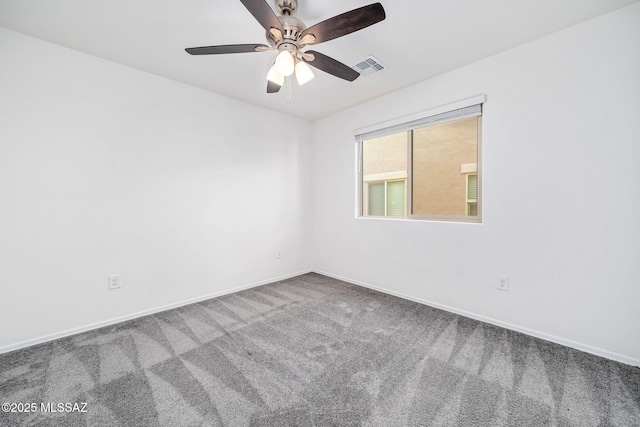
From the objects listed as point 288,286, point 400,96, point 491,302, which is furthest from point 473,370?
point 400,96

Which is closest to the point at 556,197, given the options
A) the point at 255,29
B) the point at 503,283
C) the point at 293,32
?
Answer: the point at 503,283

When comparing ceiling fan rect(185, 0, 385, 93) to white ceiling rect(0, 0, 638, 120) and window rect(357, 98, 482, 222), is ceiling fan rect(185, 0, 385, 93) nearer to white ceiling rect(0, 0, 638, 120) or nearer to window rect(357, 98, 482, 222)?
white ceiling rect(0, 0, 638, 120)

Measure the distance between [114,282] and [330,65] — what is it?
8.95 feet

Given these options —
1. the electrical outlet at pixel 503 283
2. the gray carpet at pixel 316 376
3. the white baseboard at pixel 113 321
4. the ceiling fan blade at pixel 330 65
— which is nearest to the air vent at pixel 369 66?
the ceiling fan blade at pixel 330 65

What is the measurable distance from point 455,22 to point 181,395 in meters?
3.12

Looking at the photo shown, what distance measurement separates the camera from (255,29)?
194 centimetres

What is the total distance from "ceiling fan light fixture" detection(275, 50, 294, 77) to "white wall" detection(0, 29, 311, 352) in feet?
5.65

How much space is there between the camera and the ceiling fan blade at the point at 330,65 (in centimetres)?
177

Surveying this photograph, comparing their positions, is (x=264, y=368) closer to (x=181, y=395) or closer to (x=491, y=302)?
(x=181, y=395)

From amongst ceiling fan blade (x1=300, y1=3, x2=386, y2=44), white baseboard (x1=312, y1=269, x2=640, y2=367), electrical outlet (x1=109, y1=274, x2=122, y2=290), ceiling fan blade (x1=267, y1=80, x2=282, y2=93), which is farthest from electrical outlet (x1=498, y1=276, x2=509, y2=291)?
electrical outlet (x1=109, y1=274, x2=122, y2=290)

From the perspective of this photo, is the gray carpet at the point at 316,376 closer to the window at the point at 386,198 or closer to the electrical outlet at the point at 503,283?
the electrical outlet at the point at 503,283

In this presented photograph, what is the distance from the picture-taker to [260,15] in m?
1.40

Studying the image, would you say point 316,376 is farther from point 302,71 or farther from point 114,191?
point 114,191

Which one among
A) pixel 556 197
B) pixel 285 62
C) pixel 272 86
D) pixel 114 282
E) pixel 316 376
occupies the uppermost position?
pixel 272 86
